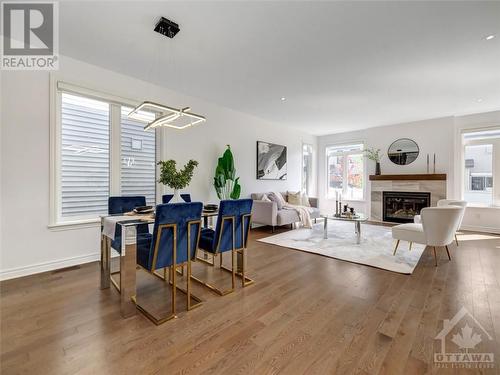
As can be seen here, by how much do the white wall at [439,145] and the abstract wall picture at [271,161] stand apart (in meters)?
2.42

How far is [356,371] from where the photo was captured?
1426 millimetres

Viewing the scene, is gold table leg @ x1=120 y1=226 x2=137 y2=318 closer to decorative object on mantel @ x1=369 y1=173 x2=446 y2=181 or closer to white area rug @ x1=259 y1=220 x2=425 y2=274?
white area rug @ x1=259 y1=220 x2=425 y2=274

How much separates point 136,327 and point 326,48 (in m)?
3.43

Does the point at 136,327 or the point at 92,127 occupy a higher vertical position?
the point at 92,127

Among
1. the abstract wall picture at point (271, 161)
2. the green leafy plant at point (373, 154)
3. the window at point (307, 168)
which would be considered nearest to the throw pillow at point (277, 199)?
the abstract wall picture at point (271, 161)

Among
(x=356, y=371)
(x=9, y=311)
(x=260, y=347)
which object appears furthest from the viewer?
(x=9, y=311)

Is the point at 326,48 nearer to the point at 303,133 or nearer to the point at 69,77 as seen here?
the point at 69,77

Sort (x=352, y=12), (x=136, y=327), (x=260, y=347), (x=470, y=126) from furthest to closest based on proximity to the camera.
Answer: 1. (x=470, y=126)
2. (x=352, y=12)
3. (x=136, y=327)
4. (x=260, y=347)

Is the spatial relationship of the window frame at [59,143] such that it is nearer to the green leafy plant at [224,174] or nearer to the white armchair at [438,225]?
the green leafy plant at [224,174]

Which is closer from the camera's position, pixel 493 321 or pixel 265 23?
pixel 493 321

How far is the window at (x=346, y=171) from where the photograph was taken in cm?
727

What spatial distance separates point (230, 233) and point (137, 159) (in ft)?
7.54

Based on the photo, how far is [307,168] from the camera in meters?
7.84

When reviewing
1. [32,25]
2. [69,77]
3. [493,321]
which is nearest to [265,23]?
[32,25]
